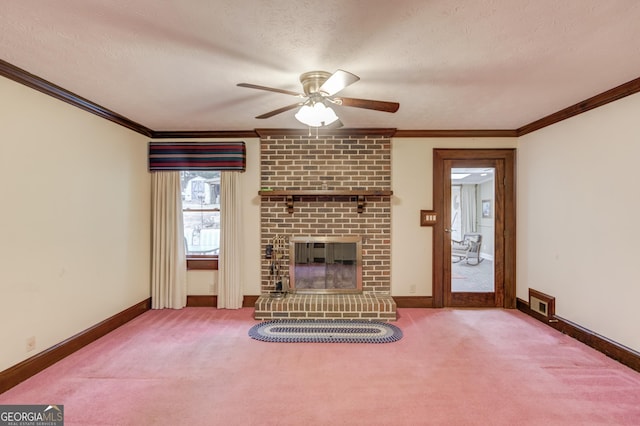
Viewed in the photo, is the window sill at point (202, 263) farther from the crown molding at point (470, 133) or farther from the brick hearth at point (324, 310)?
the crown molding at point (470, 133)

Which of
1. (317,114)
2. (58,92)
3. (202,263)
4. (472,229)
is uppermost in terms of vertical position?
(58,92)

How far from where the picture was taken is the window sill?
3883 mm

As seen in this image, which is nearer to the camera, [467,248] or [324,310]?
[324,310]

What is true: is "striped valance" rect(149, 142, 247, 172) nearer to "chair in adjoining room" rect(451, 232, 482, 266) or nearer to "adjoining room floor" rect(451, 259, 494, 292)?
"chair in adjoining room" rect(451, 232, 482, 266)

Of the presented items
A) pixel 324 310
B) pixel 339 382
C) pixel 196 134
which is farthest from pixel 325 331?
pixel 196 134

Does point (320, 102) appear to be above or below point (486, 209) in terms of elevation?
above

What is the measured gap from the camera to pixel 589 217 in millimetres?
2781

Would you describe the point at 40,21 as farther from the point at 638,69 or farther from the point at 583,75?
the point at 638,69

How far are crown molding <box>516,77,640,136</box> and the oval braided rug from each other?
2870 mm

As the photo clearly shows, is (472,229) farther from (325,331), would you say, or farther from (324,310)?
(325,331)

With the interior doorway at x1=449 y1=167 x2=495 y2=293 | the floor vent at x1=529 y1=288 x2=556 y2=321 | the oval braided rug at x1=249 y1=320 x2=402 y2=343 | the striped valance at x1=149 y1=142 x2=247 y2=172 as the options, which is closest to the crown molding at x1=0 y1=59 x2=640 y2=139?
the striped valance at x1=149 y1=142 x2=247 y2=172

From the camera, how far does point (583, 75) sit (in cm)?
224

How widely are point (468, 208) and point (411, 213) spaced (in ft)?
2.78

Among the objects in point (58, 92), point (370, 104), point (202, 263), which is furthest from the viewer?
point (202, 263)
